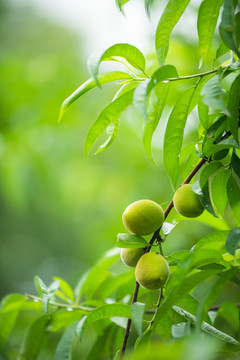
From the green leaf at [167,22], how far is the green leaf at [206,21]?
0.09 feet

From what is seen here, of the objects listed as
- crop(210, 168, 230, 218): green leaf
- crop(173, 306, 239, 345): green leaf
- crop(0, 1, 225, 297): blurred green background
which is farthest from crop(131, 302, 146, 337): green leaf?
crop(0, 1, 225, 297): blurred green background

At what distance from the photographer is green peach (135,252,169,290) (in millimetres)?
529

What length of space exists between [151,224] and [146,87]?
21 cm

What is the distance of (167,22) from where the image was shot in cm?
55

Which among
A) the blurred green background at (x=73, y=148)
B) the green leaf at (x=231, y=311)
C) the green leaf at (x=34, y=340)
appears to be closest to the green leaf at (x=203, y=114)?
the green leaf at (x=231, y=311)

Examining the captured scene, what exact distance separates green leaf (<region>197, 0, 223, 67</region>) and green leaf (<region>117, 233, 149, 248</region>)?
269mm

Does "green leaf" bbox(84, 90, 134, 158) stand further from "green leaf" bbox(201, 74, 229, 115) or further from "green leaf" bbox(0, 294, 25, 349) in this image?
"green leaf" bbox(0, 294, 25, 349)

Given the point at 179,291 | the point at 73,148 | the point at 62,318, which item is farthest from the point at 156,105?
the point at 73,148

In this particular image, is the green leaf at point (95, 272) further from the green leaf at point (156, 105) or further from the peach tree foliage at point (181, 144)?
the green leaf at point (156, 105)

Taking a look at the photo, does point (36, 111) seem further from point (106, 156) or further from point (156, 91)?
point (156, 91)

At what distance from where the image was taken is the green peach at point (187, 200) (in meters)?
0.56

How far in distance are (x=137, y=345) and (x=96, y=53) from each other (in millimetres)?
426

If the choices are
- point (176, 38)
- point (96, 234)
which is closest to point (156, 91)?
point (176, 38)

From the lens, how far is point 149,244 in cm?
57
